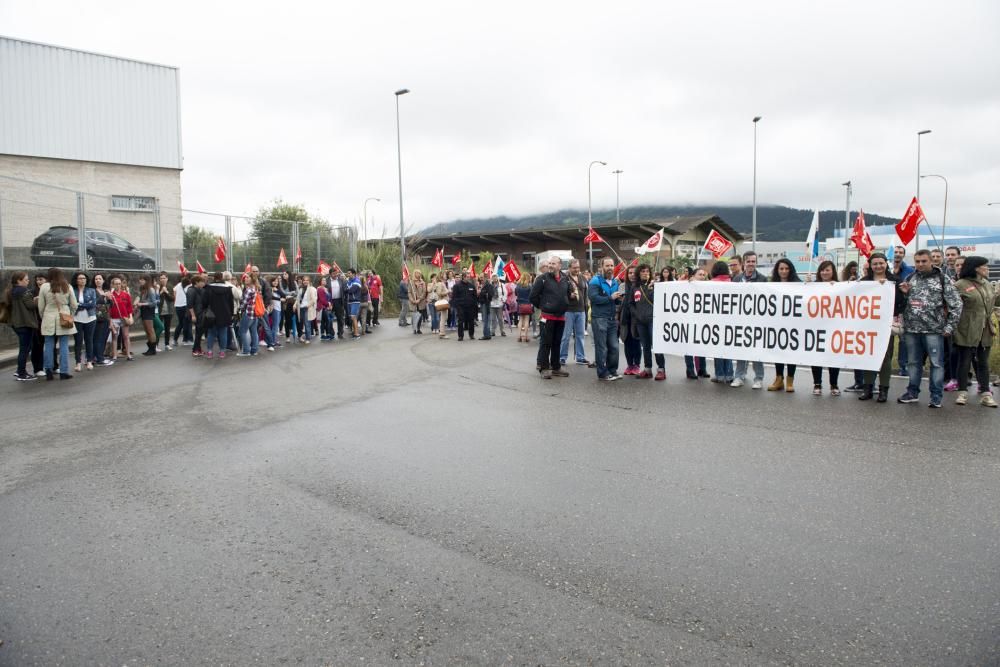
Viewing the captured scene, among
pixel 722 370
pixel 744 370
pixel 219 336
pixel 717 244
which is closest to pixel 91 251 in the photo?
pixel 219 336

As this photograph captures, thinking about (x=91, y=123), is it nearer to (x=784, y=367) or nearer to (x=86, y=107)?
(x=86, y=107)

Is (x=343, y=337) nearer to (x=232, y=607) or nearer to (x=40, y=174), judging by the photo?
(x=232, y=607)

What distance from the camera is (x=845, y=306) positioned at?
31.5 feet

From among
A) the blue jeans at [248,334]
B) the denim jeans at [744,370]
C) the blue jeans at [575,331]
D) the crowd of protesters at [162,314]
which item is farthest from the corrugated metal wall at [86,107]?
the denim jeans at [744,370]

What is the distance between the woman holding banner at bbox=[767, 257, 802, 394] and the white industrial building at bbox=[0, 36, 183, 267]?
24.4m

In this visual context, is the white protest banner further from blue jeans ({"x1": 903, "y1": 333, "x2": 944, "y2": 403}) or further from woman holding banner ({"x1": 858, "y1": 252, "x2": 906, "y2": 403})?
blue jeans ({"x1": 903, "y1": 333, "x2": 944, "y2": 403})

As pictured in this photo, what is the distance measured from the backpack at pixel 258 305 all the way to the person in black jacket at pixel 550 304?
6893mm

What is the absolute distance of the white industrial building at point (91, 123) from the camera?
29.7m

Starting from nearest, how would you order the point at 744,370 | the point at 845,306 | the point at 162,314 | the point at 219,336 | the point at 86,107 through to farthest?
the point at 845,306 < the point at 744,370 < the point at 219,336 < the point at 162,314 < the point at 86,107

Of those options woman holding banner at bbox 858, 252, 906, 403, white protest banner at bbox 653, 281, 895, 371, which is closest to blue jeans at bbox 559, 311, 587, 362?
white protest banner at bbox 653, 281, 895, 371

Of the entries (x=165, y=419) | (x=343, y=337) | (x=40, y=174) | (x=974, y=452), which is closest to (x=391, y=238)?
(x=40, y=174)

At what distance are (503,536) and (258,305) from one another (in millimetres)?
12261

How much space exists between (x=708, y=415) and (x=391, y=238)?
106 ft

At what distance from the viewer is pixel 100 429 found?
7.84m
